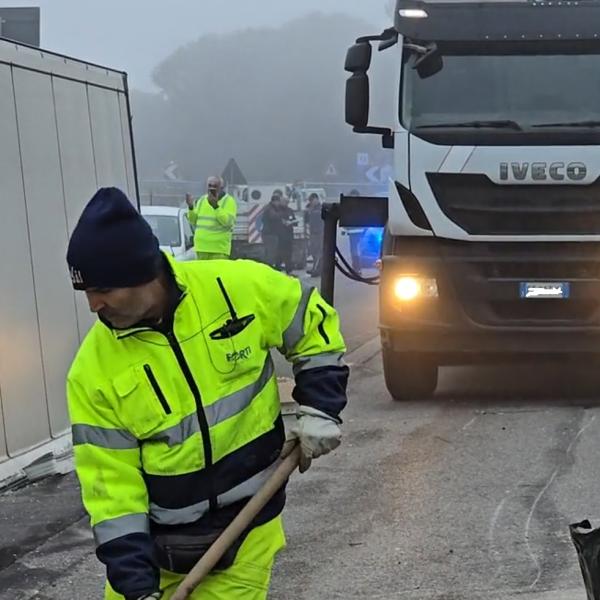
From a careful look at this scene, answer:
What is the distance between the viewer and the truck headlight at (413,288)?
8367mm

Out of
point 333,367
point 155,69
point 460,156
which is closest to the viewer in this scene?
point 333,367

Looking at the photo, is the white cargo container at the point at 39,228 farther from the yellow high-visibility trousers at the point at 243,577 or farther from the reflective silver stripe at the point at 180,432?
the reflective silver stripe at the point at 180,432

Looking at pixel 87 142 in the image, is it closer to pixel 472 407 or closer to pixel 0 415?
pixel 0 415

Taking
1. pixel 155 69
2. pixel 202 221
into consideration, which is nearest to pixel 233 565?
pixel 202 221

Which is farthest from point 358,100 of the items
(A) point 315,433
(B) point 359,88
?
(A) point 315,433

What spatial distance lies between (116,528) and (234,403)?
43 centimetres

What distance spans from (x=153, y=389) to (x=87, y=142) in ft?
16.4

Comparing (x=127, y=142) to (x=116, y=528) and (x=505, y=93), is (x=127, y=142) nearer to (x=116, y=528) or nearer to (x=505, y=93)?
(x=505, y=93)

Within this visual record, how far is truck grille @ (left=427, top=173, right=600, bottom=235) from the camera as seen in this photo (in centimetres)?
825

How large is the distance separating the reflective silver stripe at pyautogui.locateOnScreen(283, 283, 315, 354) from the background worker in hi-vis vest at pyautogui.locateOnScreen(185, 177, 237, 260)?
1187cm

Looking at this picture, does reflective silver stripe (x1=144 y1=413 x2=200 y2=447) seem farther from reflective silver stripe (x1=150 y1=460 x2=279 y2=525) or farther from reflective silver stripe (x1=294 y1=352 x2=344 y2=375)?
reflective silver stripe (x1=294 y1=352 x2=344 y2=375)

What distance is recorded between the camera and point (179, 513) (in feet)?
A: 9.91

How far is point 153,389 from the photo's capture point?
2.90 metres

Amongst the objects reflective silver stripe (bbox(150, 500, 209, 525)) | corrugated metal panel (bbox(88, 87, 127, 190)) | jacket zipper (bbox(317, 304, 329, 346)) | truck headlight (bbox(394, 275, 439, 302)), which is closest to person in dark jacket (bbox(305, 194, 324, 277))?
truck headlight (bbox(394, 275, 439, 302))
